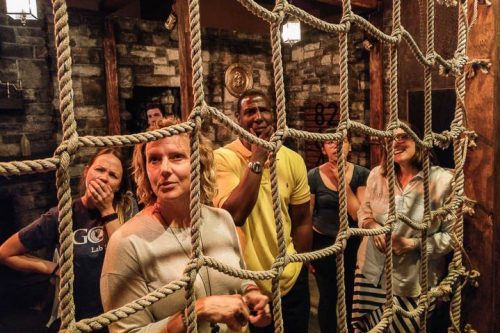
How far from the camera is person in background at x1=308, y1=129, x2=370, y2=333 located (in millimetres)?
2371

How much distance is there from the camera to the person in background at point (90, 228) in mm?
1534

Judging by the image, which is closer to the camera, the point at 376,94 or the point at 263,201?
the point at 263,201

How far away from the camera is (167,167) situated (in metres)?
0.98

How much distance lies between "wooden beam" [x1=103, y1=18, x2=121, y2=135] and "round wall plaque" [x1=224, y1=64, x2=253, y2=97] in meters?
1.40

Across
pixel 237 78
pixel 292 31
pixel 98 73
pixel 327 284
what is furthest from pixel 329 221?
pixel 237 78

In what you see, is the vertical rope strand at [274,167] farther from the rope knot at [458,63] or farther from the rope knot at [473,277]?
the rope knot at [473,277]

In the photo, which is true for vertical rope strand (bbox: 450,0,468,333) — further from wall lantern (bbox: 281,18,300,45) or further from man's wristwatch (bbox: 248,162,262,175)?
wall lantern (bbox: 281,18,300,45)

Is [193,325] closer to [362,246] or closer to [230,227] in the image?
[230,227]

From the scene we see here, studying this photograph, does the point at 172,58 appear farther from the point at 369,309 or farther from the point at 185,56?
the point at 369,309

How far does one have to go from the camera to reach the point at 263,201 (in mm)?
1586

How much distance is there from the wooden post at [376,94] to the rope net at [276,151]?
2741 mm

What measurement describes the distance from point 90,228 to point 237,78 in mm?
3820

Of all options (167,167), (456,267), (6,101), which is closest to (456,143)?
(456,267)

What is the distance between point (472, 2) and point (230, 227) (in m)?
1.07
